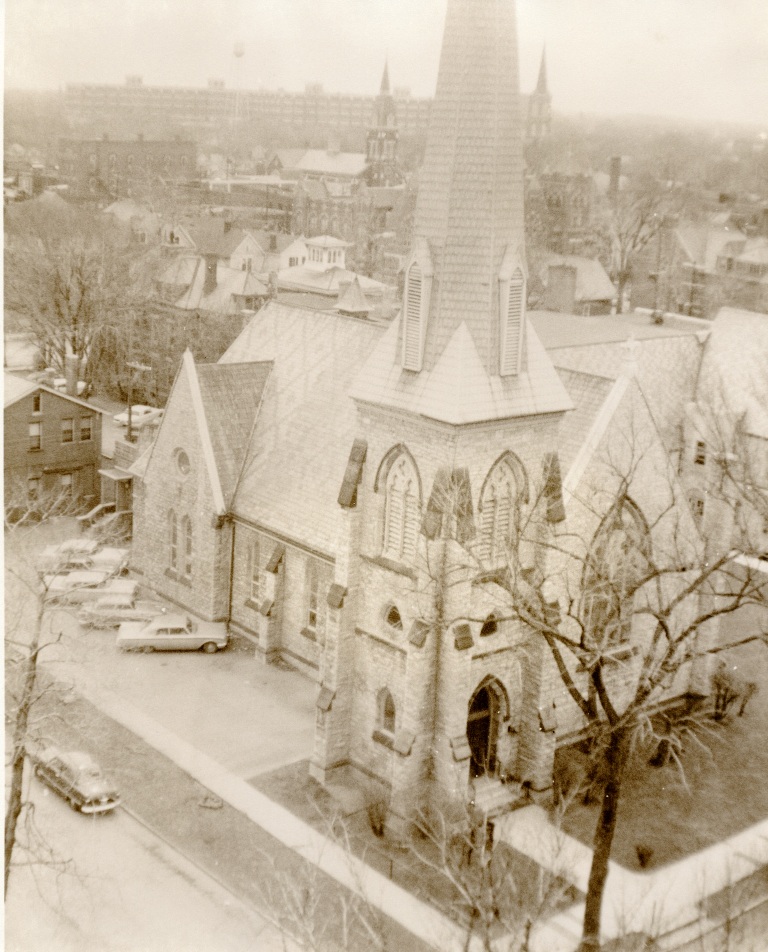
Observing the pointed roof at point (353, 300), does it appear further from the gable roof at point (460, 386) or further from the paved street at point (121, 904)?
the paved street at point (121, 904)

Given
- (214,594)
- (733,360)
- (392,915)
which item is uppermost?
(733,360)

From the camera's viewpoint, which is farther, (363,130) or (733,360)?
(733,360)

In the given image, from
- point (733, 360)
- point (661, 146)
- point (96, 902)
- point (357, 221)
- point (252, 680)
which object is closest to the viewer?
point (96, 902)

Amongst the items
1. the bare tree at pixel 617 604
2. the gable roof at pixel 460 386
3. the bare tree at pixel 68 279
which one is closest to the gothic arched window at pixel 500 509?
the bare tree at pixel 617 604

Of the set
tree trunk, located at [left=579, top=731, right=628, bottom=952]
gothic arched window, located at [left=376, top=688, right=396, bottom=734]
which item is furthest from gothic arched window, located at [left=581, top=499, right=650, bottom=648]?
gothic arched window, located at [left=376, top=688, right=396, bottom=734]

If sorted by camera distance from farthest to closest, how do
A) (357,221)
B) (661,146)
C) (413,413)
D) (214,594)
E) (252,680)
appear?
(357,221), (214,594), (252,680), (661,146), (413,413)

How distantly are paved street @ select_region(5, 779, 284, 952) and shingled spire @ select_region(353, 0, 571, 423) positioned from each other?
1035 cm

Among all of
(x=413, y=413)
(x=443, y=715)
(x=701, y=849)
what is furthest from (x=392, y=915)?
(x=413, y=413)

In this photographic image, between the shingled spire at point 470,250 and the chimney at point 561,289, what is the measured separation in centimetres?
2459

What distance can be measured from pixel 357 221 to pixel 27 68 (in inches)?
1086

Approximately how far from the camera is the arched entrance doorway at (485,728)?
89.2 feet

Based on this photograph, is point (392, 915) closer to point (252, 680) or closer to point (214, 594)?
point (252, 680)

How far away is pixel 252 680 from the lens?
105 ft

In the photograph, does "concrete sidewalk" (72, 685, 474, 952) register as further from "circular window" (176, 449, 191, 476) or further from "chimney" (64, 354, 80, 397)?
"chimney" (64, 354, 80, 397)
